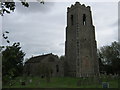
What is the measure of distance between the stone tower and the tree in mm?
5677

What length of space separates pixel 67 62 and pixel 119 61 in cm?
1450

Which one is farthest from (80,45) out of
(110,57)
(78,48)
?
(110,57)

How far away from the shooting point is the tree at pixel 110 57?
6500cm

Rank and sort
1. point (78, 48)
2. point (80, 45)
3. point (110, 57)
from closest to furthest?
point (78, 48), point (80, 45), point (110, 57)

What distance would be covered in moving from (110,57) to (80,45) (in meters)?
12.3

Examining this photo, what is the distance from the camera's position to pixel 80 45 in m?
62.6

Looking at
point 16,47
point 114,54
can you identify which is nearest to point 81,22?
point 114,54

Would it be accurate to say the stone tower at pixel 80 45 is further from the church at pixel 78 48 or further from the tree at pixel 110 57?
the tree at pixel 110 57

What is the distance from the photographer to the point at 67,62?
64688 mm

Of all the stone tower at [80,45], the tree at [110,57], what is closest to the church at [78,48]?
the stone tower at [80,45]

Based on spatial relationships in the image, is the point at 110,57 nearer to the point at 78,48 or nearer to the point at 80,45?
the point at 80,45

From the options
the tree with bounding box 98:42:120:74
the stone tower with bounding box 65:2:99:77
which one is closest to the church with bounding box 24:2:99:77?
the stone tower with bounding box 65:2:99:77

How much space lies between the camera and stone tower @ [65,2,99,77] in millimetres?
61516

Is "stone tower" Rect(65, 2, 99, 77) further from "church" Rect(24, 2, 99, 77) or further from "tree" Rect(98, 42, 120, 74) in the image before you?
"tree" Rect(98, 42, 120, 74)
